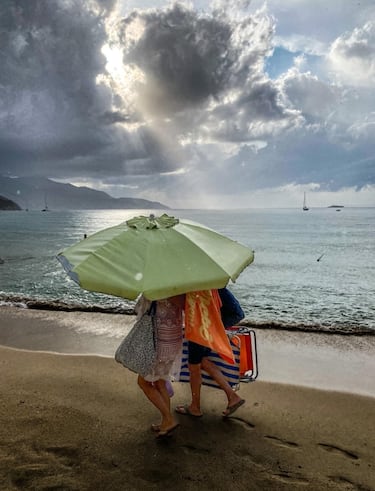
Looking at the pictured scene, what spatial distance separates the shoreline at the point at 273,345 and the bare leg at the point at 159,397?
2242mm

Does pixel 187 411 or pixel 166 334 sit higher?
pixel 166 334

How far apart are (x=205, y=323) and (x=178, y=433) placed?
1.29 m

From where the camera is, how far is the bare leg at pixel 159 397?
11.4 feet

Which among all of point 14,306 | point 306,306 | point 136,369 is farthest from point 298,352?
point 14,306

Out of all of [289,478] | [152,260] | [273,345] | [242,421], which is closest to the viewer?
[152,260]

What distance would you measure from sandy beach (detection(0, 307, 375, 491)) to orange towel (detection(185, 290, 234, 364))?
975 millimetres

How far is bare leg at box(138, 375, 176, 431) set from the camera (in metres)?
3.48

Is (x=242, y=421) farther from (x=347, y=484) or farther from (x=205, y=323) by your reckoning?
(x=205, y=323)

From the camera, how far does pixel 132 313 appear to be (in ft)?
32.6

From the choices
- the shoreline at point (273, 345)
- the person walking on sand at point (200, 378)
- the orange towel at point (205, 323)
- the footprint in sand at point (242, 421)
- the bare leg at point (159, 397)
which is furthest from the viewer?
the shoreline at point (273, 345)

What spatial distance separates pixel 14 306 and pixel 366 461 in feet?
31.8

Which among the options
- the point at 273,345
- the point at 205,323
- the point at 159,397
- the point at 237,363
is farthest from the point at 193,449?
the point at 273,345

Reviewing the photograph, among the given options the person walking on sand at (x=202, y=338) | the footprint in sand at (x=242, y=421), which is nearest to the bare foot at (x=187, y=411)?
the person walking on sand at (x=202, y=338)

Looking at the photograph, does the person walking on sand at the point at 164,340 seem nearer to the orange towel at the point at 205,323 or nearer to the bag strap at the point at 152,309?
the bag strap at the point at 152,309
